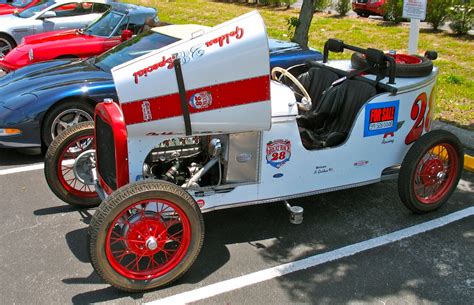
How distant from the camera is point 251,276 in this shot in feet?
11.8

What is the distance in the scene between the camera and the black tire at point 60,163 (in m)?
4.27

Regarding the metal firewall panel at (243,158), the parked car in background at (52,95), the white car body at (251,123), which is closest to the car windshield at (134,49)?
the parked car in background at (52,95)

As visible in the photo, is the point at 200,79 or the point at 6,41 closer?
the point at 200,79

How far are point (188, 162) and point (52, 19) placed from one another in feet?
26.2

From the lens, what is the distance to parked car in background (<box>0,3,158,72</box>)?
306 inches

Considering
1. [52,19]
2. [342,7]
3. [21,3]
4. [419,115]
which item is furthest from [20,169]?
[342,7]

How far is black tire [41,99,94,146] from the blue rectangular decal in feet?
10.5

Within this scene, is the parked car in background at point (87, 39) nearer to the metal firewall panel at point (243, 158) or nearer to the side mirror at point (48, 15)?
the side mirror at point (48, 15)

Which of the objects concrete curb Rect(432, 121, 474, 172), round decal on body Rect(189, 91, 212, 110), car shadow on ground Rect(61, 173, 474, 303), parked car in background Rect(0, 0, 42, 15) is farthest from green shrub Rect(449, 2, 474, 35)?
round decal on body Rect(189, 91, 212, 110)

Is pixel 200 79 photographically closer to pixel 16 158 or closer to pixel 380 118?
pixel 380 118

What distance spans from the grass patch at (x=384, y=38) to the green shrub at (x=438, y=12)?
1.83 feet

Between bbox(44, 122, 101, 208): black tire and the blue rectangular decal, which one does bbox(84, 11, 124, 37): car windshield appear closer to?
bbox(44, 122, 101, 208): black tire

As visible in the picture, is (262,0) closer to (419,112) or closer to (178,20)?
(178,20)

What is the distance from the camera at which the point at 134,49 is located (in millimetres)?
6352
